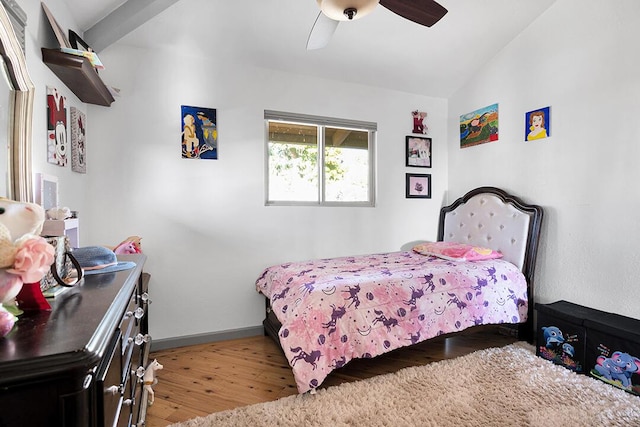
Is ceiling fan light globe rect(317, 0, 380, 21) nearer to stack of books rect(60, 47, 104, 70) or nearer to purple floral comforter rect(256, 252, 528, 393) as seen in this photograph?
stack of books rect(60, 47, 104, 70)

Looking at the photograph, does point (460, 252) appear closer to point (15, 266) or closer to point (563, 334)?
point (563, 334)

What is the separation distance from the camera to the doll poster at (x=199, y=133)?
2732mm

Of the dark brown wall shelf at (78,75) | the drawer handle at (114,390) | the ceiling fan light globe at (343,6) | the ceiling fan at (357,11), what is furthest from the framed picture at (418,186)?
the drawer handle at (114,390)

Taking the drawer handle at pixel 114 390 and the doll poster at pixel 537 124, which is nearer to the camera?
the drawer handle at pixel 114 390

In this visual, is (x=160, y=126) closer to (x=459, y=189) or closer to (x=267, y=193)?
(x=267, y=193)

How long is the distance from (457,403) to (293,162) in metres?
2.36

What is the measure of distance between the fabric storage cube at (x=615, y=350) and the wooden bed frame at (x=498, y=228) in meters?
0.60

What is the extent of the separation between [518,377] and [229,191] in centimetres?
260

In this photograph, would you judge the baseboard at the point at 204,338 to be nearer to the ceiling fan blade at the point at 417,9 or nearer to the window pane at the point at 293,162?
the window pane at the point at 293,162

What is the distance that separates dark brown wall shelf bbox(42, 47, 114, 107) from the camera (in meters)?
1.65

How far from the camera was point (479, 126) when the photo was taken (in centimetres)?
340

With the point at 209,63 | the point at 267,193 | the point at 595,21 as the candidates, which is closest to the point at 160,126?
the point at 209,63

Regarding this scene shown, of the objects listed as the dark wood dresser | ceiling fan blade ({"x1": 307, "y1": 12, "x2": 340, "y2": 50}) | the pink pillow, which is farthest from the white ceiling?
the dark wood dresser

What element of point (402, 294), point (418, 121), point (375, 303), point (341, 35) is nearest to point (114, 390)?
point (375, 303)
